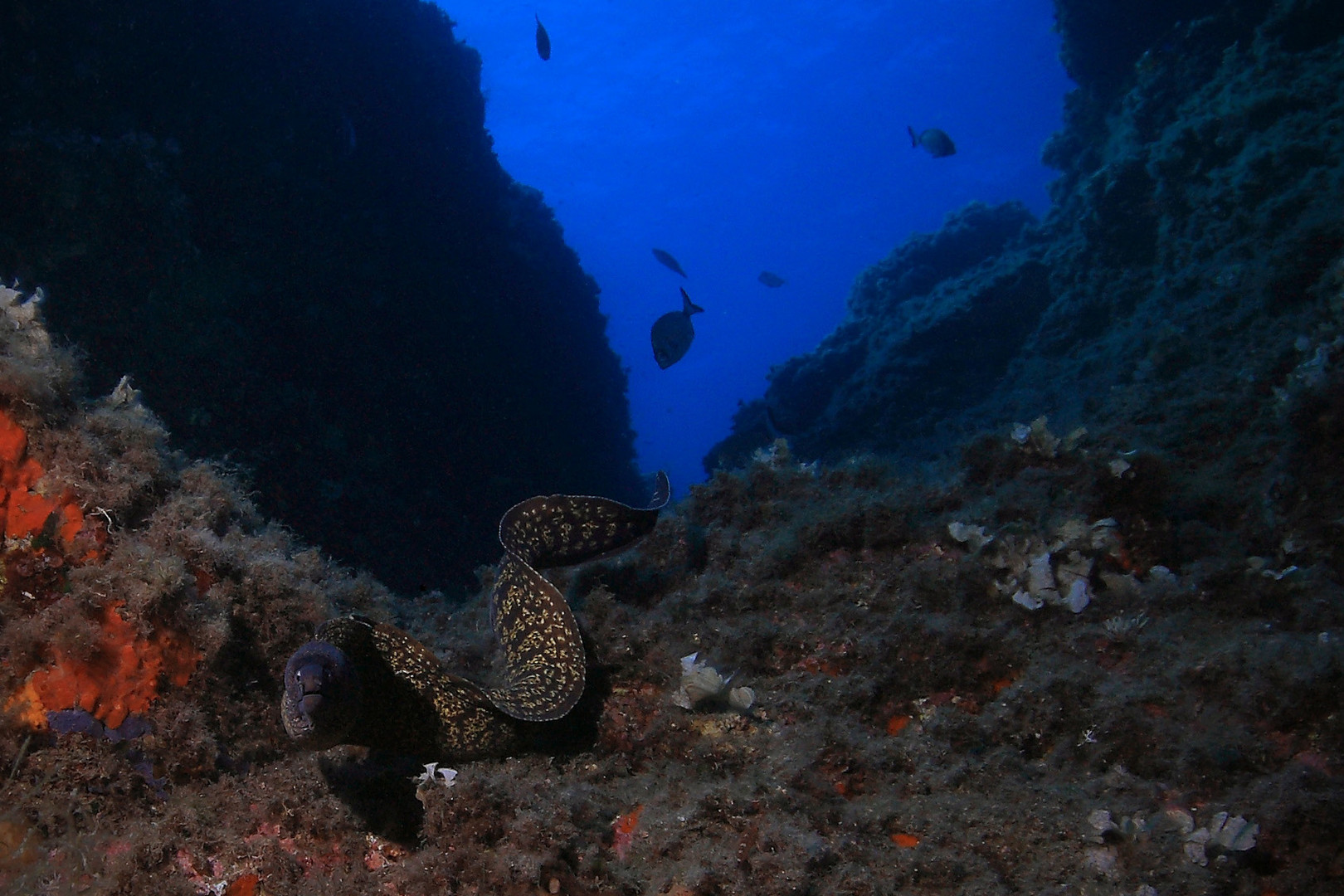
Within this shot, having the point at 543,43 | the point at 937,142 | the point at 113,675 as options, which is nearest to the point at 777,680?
the point at 113,675

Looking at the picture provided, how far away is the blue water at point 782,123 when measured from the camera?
65.4m

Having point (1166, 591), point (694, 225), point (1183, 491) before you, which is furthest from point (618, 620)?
point (694, 225)

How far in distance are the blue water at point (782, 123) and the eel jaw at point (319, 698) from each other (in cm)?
3639

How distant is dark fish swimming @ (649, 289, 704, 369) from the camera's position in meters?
9.60

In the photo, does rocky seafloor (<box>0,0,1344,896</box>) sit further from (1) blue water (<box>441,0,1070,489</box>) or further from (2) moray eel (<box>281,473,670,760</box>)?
(1) blue water (<box>441,0,1070,489</box>)

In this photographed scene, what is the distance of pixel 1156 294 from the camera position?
12578 mm

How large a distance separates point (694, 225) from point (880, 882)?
131381 millimetres

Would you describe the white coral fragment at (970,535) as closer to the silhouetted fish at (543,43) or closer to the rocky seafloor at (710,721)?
the rocky seafloor at (710,721)

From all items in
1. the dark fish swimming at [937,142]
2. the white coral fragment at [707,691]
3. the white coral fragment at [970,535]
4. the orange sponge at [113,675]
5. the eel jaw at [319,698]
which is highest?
the dark fish swimming at [937,142]

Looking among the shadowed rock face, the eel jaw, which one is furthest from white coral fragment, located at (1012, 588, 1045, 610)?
the shadowed rock face

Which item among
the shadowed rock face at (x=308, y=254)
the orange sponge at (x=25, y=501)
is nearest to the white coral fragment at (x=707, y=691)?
the orange sponge at (x=25, y=501)

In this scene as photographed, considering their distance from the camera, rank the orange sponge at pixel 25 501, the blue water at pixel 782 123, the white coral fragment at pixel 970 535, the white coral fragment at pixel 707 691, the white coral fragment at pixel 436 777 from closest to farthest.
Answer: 1. the white coral fragment at pixel 436 777
2. the orange sponge at pixel 25 501
3. the white coral fragment at pixel 707 691
4. the white coral fragment at pixel 970 535
5. the blue water at pixel 782 123

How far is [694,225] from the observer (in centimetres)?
12456

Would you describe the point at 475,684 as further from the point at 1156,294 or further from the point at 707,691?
the point at 1156,294
